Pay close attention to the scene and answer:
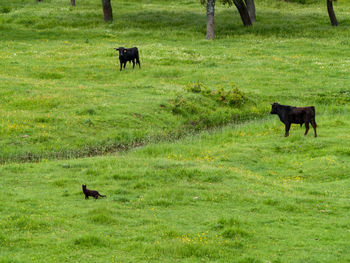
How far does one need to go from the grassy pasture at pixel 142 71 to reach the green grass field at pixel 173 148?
133 mm

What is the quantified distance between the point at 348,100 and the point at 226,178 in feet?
59.5

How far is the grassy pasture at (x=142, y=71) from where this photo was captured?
1076 inches

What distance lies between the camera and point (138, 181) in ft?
62.1

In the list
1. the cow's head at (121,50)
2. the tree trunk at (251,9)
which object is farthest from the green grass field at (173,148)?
the tree trunk at (251,9)

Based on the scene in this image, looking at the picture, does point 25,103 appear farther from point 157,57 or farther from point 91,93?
point 157,57

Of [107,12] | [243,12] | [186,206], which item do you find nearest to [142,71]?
[243,12]

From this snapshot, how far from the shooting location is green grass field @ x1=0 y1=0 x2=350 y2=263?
1391cm

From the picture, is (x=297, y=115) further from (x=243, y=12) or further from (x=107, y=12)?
(x=107, y=12)

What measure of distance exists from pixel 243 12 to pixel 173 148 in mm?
37300

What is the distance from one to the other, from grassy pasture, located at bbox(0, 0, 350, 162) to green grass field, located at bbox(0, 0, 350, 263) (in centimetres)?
13

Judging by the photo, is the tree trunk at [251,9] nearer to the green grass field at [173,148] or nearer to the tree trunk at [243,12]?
the tree trunk at [243,12]

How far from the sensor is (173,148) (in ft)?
81.1

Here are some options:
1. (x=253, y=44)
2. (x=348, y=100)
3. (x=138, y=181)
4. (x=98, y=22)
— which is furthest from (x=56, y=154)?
(x=98, y=22)

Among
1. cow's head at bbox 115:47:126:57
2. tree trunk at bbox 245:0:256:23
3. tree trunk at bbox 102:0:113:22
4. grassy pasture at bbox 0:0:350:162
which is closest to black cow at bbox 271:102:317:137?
grassy pasture at bbox 0:0:350:162
